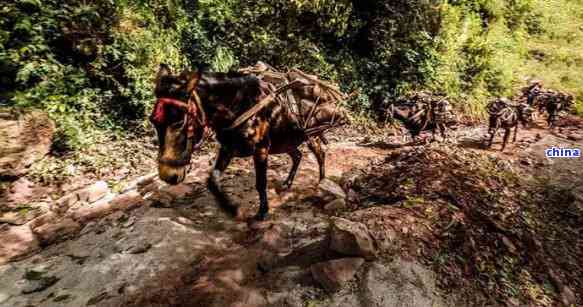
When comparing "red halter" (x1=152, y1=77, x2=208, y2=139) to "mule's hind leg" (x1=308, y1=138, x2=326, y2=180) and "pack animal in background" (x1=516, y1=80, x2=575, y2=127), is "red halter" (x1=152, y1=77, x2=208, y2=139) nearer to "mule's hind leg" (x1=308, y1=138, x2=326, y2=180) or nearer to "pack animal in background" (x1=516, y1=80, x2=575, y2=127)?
"mule's hind leg" (x1=308, y1=138, x2=326, y2=180)

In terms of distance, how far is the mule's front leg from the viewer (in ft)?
15.8

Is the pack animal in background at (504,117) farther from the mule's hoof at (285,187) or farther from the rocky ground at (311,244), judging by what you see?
the mule's hoof at (285,187)

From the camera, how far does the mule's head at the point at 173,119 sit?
10.7 feet

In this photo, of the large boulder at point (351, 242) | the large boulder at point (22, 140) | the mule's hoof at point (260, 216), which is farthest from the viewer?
the large boulder at point (22, 140)

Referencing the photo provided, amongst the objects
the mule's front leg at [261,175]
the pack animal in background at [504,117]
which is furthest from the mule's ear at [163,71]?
the pack animal in background at [504,117]

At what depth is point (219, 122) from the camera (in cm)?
415

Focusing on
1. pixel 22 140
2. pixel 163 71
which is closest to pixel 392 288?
pixel 163 71

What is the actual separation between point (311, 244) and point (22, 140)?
6604 mm

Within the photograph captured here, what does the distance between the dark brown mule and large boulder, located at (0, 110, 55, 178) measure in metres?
4.75

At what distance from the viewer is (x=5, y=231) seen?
526 cm

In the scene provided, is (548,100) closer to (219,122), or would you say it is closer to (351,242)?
(351,242)

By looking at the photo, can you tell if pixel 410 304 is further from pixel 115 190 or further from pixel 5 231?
pixel 5 231

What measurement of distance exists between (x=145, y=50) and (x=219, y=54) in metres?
2.26

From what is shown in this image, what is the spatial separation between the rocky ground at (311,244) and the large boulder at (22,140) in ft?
1.38
